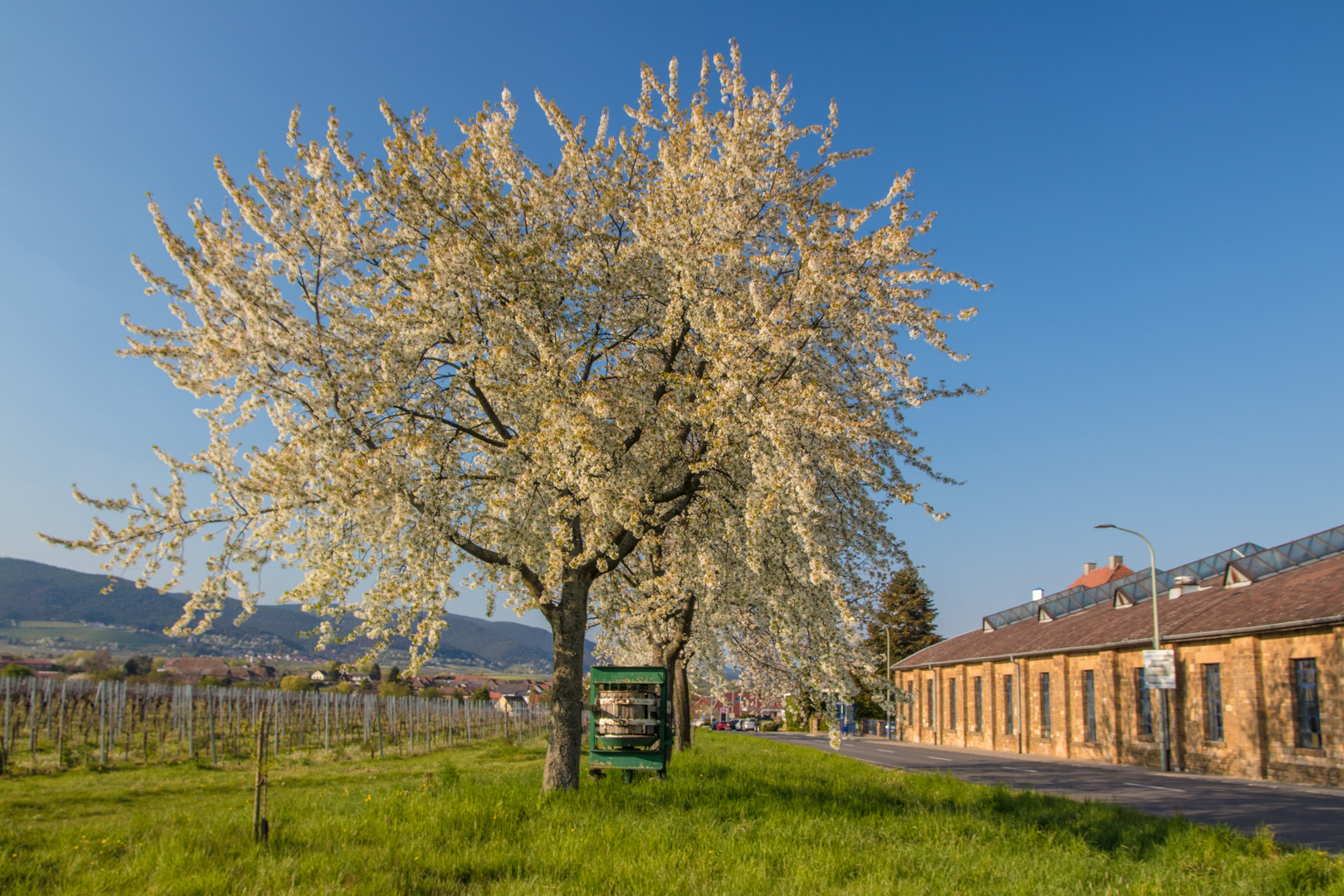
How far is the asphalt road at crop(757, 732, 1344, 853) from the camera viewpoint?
1262 cm

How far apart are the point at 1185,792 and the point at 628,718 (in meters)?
15.1

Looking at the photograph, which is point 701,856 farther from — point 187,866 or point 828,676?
point 187,866

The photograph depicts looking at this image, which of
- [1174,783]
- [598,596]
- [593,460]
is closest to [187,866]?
[593,460]

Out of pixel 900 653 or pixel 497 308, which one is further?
pixel 900 653

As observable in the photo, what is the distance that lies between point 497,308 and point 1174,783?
22.6 metres

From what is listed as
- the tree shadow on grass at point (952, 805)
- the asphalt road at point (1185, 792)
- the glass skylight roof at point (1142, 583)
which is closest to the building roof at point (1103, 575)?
the glass skylight roof at point (1142, 583)

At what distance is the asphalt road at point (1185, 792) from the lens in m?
12.6

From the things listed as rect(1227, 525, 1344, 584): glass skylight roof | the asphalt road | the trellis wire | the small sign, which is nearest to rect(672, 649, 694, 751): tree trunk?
the asphalt road

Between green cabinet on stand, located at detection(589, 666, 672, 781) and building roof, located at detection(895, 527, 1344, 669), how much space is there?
21022 millimetres

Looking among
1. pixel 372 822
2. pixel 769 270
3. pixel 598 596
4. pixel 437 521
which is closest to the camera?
pixel 372 822

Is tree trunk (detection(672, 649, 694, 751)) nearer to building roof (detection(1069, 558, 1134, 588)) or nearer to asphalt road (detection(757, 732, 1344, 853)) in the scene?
asphalt road (detection(757, 732, 1344, 853))

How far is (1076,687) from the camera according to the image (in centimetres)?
3544

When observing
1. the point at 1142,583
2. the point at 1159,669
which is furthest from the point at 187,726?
the point at 1142,583

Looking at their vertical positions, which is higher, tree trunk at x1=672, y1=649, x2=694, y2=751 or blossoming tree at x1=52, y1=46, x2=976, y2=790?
blossoming tree at x1=52, y1=46, x2=976, y2=790
